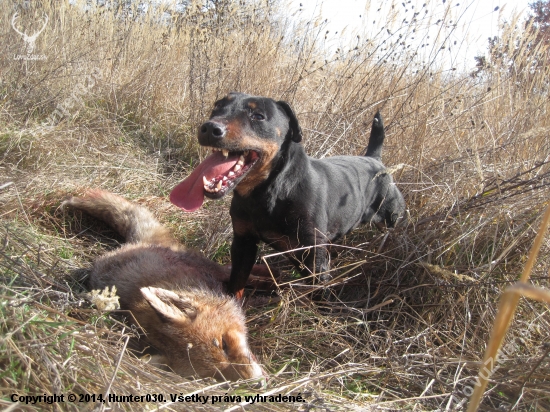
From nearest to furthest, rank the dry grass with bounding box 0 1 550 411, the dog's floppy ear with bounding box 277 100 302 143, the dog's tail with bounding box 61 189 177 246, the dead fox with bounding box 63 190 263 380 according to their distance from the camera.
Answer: the dry grass with bounding box 0 1 550 411, the dead fox with bounding box 63 190 263 380, the dog's floppy ear with bounding box 277 100 302 143, the dog's tail with bounding box 61 189 177 246

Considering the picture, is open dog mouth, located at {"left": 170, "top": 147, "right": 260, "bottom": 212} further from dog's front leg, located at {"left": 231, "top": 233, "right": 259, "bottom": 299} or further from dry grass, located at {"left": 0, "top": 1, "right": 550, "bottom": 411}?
dry grass, located at {"left": 0, "top": 1, "right": 550, "bottom": 411}

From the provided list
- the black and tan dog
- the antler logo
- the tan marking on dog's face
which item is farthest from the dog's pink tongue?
the antler logo

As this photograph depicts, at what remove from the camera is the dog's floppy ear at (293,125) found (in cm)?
302

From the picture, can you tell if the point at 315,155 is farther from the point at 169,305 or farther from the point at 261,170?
the point at 169,305

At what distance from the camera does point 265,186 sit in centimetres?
287

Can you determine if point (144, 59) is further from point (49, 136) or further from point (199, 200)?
point (199, 200)

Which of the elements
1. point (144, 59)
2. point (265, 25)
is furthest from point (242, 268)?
point (144, 59)

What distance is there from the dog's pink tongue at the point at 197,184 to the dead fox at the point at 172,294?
1.73 feet

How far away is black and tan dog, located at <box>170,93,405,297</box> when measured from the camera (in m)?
2.67

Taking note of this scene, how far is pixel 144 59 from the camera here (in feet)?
20.2

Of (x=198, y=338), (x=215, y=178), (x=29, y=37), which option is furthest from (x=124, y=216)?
(x=29, y=37)

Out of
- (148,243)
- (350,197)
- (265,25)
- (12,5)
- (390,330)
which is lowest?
(148,243)

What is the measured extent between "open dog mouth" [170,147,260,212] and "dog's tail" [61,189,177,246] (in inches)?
36.9

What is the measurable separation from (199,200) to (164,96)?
3.61 metres
